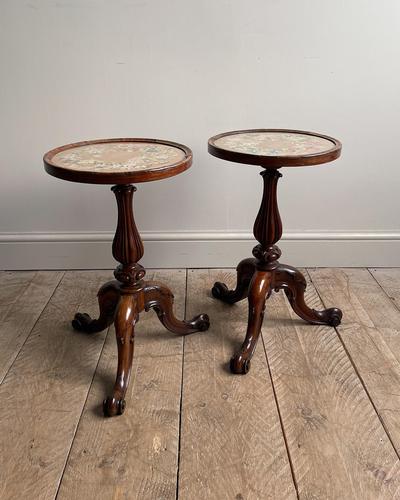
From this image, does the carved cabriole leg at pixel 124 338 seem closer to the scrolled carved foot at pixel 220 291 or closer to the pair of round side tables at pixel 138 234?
the pair of round side tables at pixel 138 234

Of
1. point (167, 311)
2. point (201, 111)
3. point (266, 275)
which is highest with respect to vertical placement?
point (201, 111)

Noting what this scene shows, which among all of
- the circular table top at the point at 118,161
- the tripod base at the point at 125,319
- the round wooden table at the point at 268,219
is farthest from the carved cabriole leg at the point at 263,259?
the circular table top at the point at 118,161

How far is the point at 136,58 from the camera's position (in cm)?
192

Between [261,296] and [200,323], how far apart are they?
0.84 feet

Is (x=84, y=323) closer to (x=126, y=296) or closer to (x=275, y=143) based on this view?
(x=126, y=296)

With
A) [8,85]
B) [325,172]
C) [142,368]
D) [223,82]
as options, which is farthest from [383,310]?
[8,85]

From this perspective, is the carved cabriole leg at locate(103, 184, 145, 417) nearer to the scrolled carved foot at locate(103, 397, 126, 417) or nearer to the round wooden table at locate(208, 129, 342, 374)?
the scrolled carved foot at locate(103, 397, 126, 417)

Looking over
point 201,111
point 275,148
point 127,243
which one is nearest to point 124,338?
point 127,243

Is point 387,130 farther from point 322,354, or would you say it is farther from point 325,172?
point 322,354

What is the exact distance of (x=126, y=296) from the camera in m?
1.53

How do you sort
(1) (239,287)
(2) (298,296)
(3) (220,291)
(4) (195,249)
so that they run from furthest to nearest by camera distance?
1. (4) (195,249)
2. (3) (220,291)
3. (1) (239,287)
4. (2) (298,296)

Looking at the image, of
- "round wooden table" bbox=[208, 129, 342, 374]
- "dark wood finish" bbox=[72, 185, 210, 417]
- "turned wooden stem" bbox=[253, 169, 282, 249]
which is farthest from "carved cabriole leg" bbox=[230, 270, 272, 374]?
"dark wood finish" bbox=[72, 185, 210, 417]

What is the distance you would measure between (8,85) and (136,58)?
1.67 ft

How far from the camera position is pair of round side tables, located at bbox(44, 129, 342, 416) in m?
1.34
